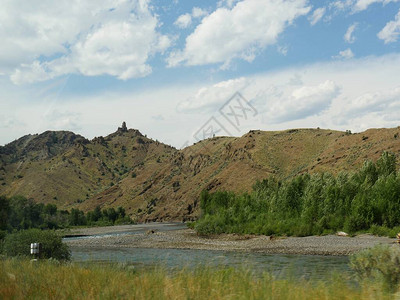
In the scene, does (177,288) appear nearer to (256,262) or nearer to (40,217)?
(256,262)

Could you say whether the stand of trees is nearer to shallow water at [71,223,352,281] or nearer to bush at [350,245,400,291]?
shallow water at [71,223,352,281]

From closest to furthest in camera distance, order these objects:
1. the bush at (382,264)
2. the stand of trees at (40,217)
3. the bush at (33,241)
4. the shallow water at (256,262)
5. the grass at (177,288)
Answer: the grass at (177,288) → the shallow water at (256,262) → the bush at (382,264) → the bush at (33,241) → the stand of trees at (40,217)

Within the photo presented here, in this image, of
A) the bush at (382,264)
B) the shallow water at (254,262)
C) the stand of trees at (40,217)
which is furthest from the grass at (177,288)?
the stand of trees at (40,217)

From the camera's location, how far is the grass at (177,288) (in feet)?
22.9

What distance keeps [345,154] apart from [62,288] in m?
124

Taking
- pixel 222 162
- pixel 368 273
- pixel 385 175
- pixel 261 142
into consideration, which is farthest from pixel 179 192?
pixel 368 273

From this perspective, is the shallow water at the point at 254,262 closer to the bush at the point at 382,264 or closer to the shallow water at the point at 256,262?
the shallow water at the point at 256,262

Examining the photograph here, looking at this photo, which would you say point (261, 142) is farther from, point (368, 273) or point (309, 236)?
point (368, 273)

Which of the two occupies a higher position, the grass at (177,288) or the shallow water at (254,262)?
the grass at (177,288)

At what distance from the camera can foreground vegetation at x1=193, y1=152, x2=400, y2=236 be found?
56562 mm

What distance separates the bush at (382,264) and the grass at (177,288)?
3.03 meters

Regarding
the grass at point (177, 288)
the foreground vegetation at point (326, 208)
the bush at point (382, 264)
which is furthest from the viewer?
the foreground vegetation at point (326, 208)

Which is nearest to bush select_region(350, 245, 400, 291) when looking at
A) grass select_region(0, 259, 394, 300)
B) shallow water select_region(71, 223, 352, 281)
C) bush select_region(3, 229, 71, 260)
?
shallow water select_region(71, 223, 352, 281)

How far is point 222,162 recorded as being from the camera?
188250 millimetres
